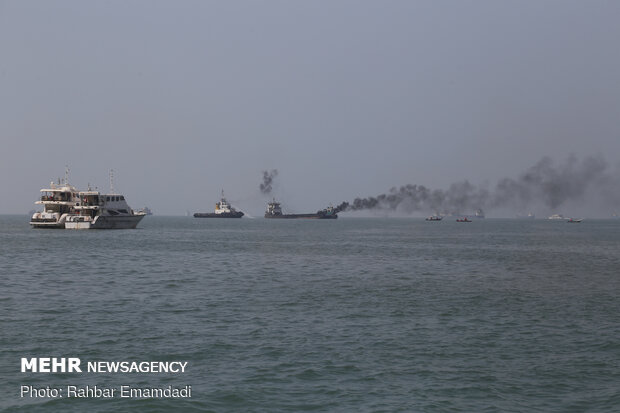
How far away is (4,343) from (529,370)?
20244mm

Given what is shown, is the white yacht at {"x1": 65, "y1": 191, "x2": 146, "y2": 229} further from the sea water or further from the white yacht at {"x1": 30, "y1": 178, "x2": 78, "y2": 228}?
the sea water

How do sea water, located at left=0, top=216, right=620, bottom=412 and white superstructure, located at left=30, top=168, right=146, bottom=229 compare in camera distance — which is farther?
white superstructure, located at left=30, top=168, right=146, bottom=229

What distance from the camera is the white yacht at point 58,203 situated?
13988cm

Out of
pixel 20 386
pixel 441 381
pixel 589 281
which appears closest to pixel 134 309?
pixel 20 386

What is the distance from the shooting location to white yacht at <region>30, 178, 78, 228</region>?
459ft

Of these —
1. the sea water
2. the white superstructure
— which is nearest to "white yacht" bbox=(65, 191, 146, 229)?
the white superstructure

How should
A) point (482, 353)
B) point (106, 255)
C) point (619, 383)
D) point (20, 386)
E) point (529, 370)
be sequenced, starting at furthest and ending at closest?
point (106, 255) → point (482, 353) → point (529, 370) → point (619, 383) → point (20, 386)

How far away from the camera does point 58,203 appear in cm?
13988

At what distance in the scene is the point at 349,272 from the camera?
176 feet

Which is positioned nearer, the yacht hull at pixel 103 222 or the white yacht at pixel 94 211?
the white yacht at pixel 94 211

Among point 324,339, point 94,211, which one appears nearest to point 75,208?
point 94,211

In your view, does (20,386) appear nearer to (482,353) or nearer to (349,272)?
(482,353)

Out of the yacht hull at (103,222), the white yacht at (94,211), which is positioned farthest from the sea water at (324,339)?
the yacht hull at (103,222)

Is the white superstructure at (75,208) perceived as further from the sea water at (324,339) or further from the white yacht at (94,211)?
the sea water at (324,339)
